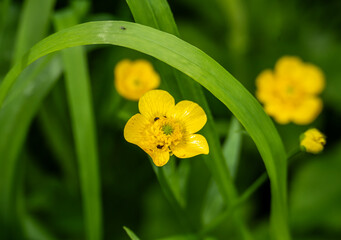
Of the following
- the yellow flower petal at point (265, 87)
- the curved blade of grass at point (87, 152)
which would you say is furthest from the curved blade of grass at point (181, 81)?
the yellow flower petal at point (265, 87)

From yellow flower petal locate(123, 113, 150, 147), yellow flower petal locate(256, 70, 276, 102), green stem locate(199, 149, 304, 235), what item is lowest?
green stem locate(199, 149, 304, 235)

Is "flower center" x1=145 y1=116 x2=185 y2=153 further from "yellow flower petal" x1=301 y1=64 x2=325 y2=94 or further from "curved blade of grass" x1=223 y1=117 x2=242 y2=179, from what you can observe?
"yellow flower petal" x1=301 y1=64 x2=325 y2=94

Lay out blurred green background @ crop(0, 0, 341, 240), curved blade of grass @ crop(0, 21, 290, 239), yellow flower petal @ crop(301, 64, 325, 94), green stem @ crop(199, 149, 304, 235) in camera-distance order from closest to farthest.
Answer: curved blade of grass @ crop(0, 21, 290, 239)
green stem @ crop(199, 149, 304, 235)
blurred green background @ crop(0, 0, 341, 240)
yellow flower petal @ crop(301, 64, 325, 94)

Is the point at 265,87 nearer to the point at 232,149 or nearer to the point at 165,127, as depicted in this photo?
the point at 232,149

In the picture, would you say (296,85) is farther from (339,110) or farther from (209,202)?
(209,202)

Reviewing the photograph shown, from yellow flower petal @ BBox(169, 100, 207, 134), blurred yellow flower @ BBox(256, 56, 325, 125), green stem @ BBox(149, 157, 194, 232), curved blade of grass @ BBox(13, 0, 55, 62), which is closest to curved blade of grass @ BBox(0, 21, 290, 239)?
yellow flower petal @ BBox(169, 100, 207, 134)

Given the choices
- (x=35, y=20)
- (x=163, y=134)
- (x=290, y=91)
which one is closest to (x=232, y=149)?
(x=163, y=134)
